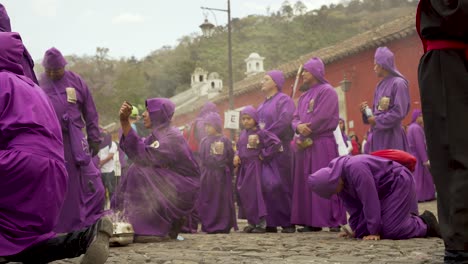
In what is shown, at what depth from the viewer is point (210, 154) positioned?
870cm

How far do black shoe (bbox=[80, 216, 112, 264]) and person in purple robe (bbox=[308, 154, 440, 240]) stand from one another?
253cm

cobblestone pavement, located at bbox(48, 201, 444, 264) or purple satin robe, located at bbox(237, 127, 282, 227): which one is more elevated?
purple satin robe, located at bbox(237, 127, 282, 227)

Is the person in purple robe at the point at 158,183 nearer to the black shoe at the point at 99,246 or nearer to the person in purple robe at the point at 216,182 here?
the person in purple robe at the point at 216,182

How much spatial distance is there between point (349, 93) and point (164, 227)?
1579cm

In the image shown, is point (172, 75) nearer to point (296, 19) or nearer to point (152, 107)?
point (296, 19)

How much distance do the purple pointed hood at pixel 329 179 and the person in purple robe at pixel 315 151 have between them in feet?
5.05

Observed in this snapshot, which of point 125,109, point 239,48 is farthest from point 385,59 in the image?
point 239,48

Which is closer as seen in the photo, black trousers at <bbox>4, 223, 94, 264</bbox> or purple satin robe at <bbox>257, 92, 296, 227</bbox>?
black trousers at <bbox>4, 223, 94, 264</bbox>

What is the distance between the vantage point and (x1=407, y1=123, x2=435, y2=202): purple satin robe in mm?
12562

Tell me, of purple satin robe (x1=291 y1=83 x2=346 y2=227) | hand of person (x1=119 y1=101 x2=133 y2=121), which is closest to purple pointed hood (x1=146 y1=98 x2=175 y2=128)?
hand of person (x1=119 y1=101 x2=133 y2=121)

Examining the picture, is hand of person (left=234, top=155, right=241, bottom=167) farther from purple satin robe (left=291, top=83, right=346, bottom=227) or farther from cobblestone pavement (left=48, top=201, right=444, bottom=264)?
cobblestone pavement (left=48, top=201, right=444, bottom=264)

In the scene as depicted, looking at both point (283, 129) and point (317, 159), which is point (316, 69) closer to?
point (283, 129)

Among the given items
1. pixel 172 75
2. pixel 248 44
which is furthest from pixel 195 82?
pixel 248 44

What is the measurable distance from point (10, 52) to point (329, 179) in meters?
3.00
